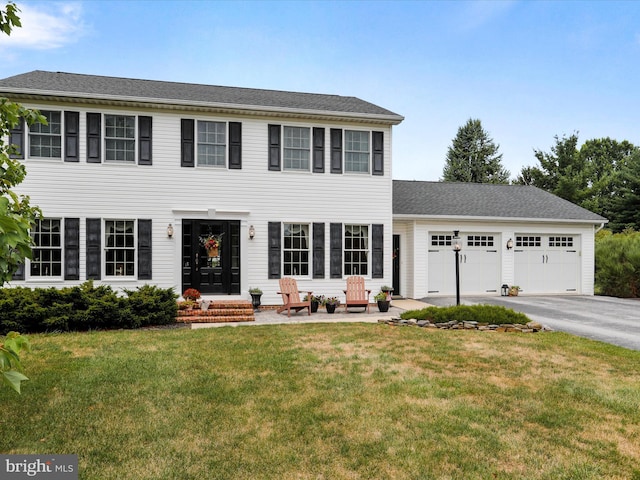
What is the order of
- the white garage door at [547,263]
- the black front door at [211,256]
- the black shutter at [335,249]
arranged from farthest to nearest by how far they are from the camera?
the white garage door at [547,263], the black shutter at [335,249], the black front door at [211,256]

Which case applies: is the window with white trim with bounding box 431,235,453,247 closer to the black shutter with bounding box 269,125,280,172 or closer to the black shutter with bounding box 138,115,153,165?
the black shutter with bounding box 269,125,280,172

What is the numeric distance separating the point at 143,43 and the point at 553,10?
1479 centimetres

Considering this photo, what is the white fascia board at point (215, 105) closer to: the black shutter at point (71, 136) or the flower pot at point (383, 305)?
the black shutter at point (71, 136)

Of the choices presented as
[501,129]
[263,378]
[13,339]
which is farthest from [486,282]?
[501,129]

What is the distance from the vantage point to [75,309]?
8.79m

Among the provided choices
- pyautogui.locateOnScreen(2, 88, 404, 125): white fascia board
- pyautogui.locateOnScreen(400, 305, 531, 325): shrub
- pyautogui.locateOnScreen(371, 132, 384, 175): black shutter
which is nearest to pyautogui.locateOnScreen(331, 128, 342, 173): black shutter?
pyautogui.locateOnScreen(2, 88, 404, 125): white fascia board

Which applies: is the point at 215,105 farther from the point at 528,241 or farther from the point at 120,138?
the point at 528,241

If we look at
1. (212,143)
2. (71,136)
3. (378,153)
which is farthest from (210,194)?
(378,153)

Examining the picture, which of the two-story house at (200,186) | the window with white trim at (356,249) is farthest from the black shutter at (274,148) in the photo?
the window with white trim at (356,249)

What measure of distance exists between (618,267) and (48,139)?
18735mm

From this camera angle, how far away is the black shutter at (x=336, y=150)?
12266mm

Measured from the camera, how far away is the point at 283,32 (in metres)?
15.9

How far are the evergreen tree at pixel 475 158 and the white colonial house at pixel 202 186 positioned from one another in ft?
79.8

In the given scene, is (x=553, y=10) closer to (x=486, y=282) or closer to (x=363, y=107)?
(x=363, y=107)
